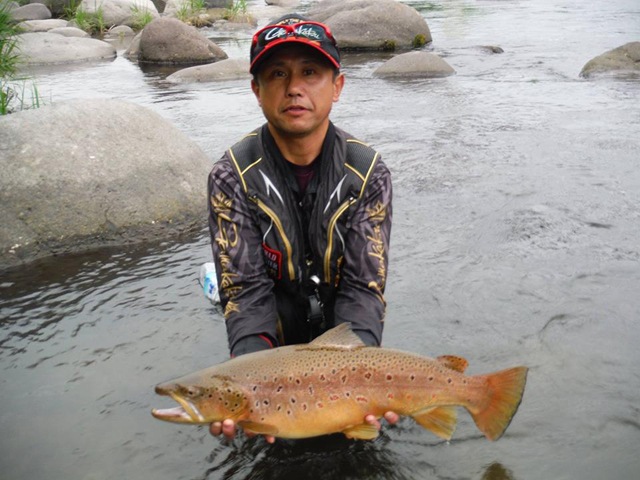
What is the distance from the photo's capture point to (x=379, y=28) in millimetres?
18406

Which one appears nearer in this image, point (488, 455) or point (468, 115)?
point (488, 455)

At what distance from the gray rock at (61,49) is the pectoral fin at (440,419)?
17.0 metres

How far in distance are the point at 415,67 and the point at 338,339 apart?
1234cm

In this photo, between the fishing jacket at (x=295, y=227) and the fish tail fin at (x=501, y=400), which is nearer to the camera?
the fish tail fin at (x=501, y=400)

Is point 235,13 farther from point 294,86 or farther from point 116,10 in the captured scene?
point 294,86

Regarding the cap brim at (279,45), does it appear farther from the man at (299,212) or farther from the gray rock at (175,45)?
the gray rock at (175,45)

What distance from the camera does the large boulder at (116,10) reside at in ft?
84.4

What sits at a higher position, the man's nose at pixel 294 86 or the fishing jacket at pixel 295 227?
the man's nose at pixel 294 86

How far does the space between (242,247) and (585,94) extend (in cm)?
1037

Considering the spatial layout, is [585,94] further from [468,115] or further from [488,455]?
[488,455]

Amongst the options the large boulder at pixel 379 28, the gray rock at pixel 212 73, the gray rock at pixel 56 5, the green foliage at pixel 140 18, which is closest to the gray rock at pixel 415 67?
the gray rock at pixel 212 73

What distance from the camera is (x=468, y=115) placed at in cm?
1098

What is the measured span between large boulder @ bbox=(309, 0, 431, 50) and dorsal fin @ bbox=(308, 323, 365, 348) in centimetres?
1632

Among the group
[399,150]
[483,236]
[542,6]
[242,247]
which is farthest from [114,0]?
[242,247]
